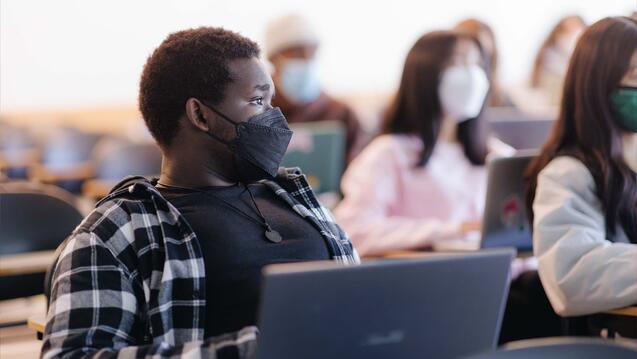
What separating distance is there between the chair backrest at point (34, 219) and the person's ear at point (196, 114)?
51.1 inches

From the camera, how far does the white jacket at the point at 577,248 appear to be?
2176 mm

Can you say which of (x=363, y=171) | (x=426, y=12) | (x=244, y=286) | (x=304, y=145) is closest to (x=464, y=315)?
(x=244, y=286)

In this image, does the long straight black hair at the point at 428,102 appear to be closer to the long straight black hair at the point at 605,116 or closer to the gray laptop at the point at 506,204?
the gray laptop at the point at 506,204

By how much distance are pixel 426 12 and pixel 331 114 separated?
3.34 m

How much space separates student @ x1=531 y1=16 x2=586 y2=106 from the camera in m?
5.91

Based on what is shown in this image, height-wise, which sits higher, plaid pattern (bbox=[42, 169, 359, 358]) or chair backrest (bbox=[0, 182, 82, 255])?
plaid pattern (bbox=[42, 169, 359, 358])

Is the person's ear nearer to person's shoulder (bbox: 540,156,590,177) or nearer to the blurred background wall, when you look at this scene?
person's shoulder (bbox: 540,156,590,177)

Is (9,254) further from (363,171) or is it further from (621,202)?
(621,202)

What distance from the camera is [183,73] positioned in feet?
5.67

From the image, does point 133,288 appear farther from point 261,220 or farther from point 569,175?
point 569,175

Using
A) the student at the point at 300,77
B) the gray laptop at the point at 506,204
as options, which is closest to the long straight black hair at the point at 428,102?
the gray laptop at the point at 506,204

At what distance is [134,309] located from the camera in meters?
1.56

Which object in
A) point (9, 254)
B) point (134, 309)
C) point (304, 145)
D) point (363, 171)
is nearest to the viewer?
point (134, 309)

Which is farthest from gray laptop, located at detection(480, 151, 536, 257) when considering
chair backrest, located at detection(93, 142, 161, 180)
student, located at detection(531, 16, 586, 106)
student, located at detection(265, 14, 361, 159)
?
student, located at detection(531, 16, 586, 106)
